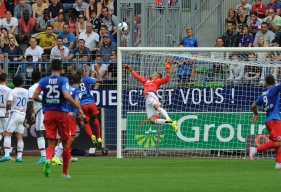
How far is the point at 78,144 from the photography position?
23.6 m

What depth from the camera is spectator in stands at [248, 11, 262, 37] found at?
82.9 ft

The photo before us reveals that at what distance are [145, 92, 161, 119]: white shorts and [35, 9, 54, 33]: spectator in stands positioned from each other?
784 centimetres

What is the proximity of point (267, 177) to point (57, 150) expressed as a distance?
5.25 meters

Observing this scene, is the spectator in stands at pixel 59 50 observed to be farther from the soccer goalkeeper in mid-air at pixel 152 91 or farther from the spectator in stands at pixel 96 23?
the soccer goalkeeper in mid-air at pixel 152 91

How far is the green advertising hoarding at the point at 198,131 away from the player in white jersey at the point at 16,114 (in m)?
3.72

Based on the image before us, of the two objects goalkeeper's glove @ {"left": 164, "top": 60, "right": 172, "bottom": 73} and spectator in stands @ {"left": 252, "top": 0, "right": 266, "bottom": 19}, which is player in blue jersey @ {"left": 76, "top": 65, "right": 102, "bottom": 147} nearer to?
goalkeeper's glove @ {"left": 164, "top": 60, "right": 172, "bottom": 73}

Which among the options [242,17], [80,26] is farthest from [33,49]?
[242,17]

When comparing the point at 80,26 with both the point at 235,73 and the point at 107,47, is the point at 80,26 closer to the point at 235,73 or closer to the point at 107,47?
the point at 107,47

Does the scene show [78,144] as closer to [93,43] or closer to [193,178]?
[93,43]

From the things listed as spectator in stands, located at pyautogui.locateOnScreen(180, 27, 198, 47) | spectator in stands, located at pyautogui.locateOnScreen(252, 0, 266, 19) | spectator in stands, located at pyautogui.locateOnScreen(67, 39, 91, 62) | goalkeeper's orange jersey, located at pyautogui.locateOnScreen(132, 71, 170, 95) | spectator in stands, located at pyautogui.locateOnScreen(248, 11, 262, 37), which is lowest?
goalkeeper's orange jersey, located at pyautogui.locateOnScreen(132, 71, 170, 95)

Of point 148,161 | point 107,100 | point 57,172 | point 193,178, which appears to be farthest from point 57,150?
point 107,100

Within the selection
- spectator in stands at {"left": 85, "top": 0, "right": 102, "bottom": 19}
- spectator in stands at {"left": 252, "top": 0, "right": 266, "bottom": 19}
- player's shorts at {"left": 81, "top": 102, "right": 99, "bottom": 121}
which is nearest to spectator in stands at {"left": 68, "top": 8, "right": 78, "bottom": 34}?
spectator in stands at {"left": 85, "top": 0, "right": 102, "bottom": 19}

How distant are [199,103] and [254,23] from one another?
4.64 metres

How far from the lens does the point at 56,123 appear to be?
14.1 metres
